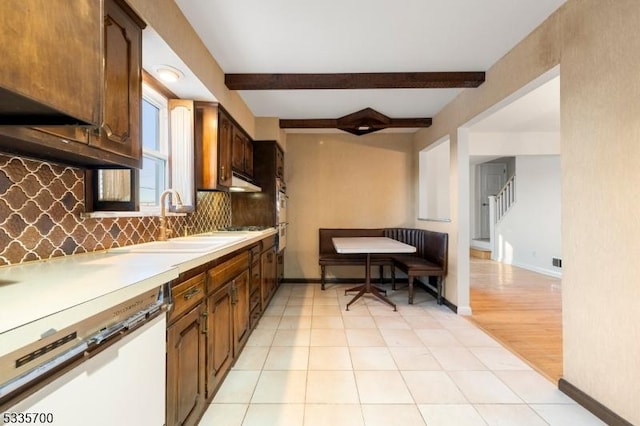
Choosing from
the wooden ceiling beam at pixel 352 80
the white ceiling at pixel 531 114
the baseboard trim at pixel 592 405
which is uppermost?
the white ceiling at pixel 531 114

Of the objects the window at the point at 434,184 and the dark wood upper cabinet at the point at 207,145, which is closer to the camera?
the dark wood upper cabinet at the point at 207,145

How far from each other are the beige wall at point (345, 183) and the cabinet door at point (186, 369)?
3411mm

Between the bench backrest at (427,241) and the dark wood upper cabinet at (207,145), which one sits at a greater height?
the dark wood upper cabinet at (207,145)

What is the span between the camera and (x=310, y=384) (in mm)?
2002

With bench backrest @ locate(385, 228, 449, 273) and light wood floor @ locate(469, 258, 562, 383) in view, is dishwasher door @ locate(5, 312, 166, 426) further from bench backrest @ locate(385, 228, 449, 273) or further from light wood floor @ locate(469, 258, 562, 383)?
bench backrest @ locate(385, 228, 449, 273)

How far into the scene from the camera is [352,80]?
2.90m

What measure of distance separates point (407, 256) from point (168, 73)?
12.4ft

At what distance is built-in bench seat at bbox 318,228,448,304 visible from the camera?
147 inches

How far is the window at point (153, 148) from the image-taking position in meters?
2.26

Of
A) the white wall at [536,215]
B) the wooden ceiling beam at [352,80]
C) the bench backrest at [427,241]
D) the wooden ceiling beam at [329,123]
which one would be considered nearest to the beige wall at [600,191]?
the wooden ceiling beam at [352,80]

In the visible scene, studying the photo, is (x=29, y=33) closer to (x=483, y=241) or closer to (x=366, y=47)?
(x=366, y=47)

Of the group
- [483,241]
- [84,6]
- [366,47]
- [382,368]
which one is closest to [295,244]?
[382,368]

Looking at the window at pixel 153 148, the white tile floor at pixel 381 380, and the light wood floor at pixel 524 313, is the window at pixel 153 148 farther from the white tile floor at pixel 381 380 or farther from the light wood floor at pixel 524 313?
the light wood floor at pixel 524 313

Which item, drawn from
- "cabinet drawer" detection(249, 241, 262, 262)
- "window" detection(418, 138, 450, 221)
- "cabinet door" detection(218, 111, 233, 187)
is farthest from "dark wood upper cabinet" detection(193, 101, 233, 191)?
"window" detection(418, 138, 450, 221)
